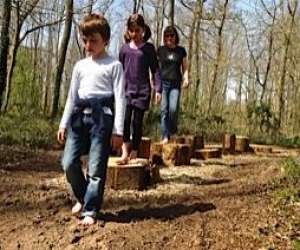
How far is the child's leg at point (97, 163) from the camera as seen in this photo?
4.38m

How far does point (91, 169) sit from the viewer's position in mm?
4410

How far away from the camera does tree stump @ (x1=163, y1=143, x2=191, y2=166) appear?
757 centimetres

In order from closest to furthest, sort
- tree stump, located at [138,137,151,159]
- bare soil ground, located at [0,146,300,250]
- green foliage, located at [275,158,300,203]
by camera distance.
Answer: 1. bare soil ground, located at [0,146,300,250]
2. green foliage, located at [275,158,300,203]
3. tree stump, located at [138,137,151,159]

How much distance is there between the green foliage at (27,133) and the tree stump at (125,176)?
482cm

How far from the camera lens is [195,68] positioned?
3316 centimetres

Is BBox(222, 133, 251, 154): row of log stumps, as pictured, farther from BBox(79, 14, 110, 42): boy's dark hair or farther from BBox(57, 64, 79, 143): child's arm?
BBox(79, 14, 110, 42): boy's dark hair

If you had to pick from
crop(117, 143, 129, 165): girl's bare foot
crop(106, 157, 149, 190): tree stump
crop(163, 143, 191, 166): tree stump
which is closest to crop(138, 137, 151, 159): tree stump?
crop(163, 143, 191, 166): tree stump

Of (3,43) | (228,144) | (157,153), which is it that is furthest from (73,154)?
(3,43)

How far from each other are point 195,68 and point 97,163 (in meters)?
29.2

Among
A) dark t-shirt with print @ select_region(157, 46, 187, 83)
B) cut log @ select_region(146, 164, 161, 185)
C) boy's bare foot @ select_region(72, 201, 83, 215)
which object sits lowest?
boy's bare foot @ select_region(72, 201, 83, 215)

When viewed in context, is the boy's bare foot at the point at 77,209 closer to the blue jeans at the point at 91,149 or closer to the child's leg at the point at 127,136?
the blue jeans at the point at 91,149

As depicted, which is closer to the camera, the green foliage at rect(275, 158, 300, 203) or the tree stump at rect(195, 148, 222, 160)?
the green foliage at rect(275, 158, 300, 203)

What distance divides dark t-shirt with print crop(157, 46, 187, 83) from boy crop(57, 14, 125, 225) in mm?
3667

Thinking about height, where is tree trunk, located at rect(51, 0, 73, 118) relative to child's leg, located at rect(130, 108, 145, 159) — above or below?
above
